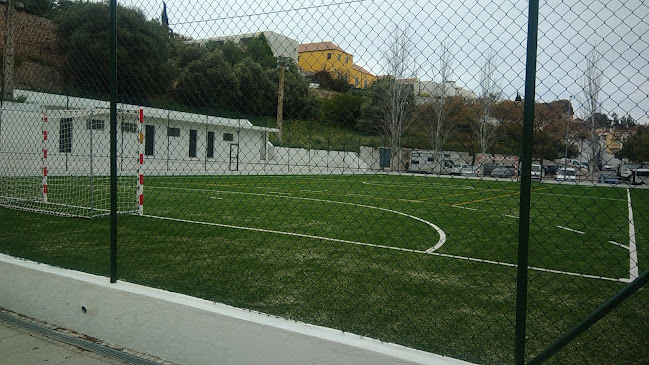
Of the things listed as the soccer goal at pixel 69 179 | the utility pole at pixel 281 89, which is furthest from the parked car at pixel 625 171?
the soccer goal at pixel 69 179

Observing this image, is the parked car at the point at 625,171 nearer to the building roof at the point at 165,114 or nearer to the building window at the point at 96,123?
the building roof at the point at 165,114

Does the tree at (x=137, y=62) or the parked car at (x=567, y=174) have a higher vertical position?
the tree at (x=137, y=62)

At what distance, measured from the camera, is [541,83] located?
2.42 m

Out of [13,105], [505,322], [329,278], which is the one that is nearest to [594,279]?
[505,322]

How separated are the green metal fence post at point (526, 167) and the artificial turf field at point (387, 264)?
2.43 feet

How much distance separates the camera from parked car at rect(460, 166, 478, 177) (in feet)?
11.9

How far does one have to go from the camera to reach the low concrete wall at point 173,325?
272cm

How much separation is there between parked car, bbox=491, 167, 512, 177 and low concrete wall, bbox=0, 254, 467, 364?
58.8 inches

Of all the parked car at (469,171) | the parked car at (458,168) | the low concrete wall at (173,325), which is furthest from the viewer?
the parked car at (469,171)

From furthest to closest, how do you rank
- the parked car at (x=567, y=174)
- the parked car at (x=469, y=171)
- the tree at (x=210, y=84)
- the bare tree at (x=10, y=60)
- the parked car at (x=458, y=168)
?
the bare tree at (x=10, y=60) → the tree at (x=210, y=84) → the parked car at (x=469, y=171) → the parked car at (x=458, y=168) → the parked car at (x=567, y=174)

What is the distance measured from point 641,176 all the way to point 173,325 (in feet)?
10.4

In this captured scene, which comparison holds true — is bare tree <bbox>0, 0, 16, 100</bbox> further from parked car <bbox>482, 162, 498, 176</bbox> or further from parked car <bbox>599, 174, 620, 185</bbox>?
parked car <bbox>599, 174, 620, 185</bbox>

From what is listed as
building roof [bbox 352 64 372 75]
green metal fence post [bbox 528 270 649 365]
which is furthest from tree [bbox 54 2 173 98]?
green metal fence post [bbox 528 270 649 365]

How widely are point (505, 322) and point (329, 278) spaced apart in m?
1.88
